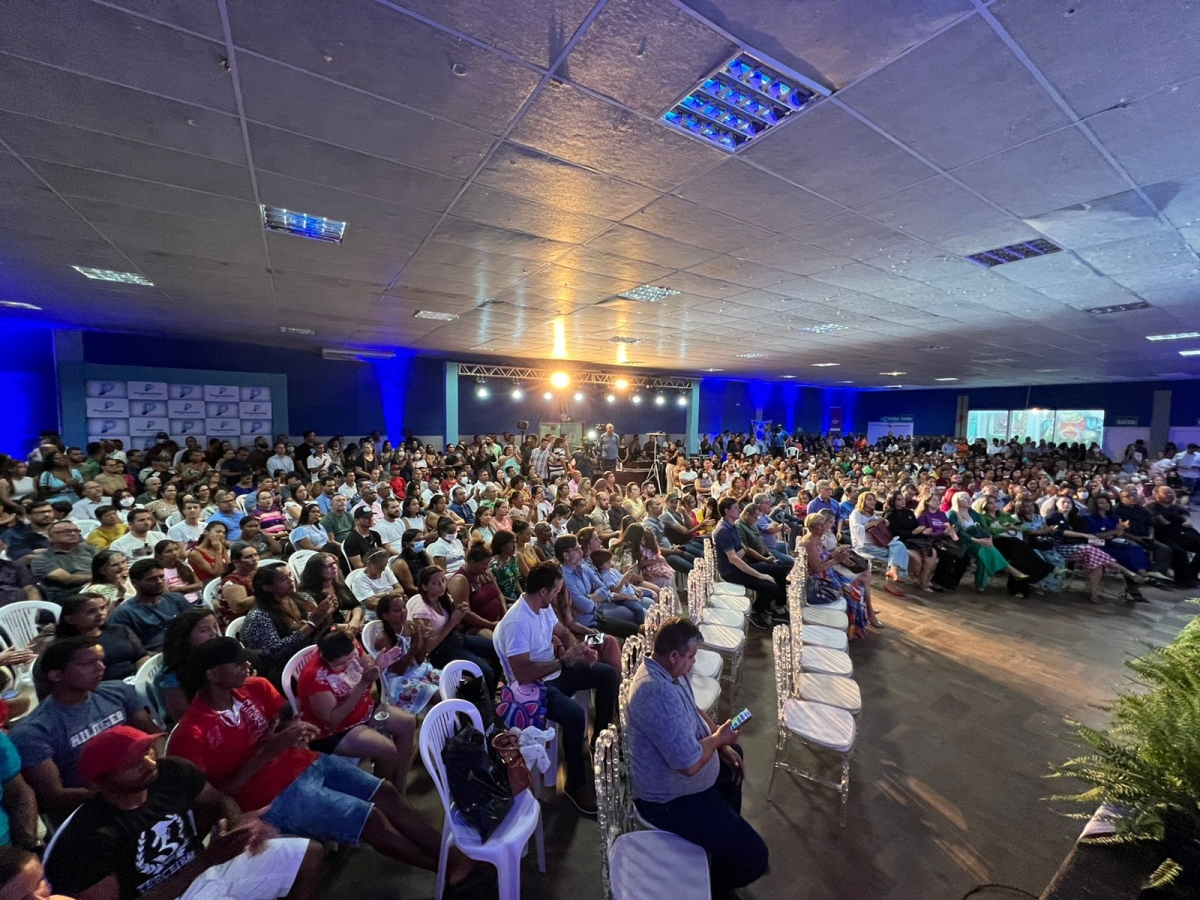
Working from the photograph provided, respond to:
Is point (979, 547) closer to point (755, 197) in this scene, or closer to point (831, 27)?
point (755, 197)

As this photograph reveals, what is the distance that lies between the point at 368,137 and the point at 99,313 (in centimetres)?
802

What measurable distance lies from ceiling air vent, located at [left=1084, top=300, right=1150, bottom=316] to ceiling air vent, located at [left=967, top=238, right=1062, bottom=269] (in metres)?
2.95

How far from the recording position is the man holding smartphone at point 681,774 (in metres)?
1.92

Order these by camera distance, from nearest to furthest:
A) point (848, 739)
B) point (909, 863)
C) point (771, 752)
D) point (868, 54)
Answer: point (868, 54), point (909, 863), point (848, 739), point (771, 752)

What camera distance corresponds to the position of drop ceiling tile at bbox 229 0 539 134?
163 cm

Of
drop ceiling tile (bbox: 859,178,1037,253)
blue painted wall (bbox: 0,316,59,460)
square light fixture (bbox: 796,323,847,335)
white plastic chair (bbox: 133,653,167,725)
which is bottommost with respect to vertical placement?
white plastic chair (bbox: 133,653,167,725)

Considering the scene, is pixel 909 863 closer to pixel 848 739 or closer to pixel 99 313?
pixel 848 739

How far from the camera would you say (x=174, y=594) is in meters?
3.31

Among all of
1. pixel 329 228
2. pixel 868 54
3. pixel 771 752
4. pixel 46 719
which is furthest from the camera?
pixel 329 228

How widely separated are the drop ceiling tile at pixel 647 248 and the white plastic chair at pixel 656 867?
3.49 metres

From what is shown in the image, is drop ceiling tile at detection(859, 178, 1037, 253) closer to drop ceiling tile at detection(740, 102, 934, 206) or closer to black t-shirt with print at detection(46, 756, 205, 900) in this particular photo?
drop ceiling tile at detection(740, 102, 934, 206)

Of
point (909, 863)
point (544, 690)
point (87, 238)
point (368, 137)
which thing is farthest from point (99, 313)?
point (909, 863)

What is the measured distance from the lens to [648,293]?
5555mm

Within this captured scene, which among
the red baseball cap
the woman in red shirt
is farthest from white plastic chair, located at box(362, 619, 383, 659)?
the red baseball cap
